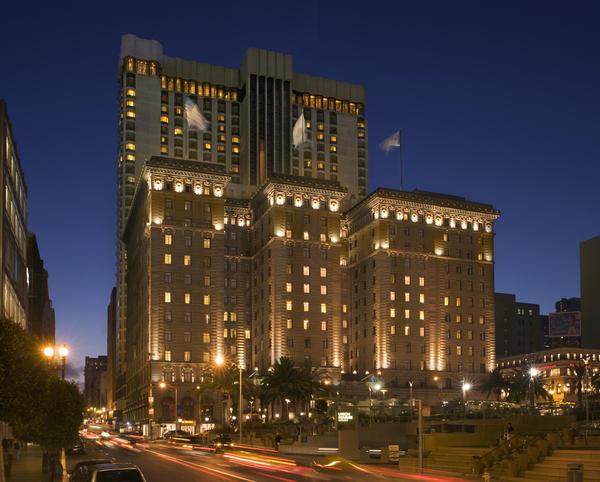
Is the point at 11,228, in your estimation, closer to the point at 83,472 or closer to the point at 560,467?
the point at 83,472

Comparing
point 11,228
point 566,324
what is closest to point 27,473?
point 11,228

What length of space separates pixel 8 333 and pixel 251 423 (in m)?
100

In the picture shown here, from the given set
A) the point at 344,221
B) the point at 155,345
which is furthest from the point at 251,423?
the point at 344,221

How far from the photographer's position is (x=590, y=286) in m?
116

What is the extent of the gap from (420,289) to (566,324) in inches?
1888

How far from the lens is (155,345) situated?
145 meters

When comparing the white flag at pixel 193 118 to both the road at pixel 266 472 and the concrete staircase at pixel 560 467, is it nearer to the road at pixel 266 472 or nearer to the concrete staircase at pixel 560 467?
the road at pixel 266 472

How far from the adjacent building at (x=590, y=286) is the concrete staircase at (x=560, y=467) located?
7251cm

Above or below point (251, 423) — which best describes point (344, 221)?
above

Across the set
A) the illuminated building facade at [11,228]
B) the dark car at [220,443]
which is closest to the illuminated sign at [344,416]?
the dark car at [220,443]

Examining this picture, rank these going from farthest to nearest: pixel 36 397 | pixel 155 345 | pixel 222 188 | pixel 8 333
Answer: pixel 222 188, pixel 155 345, pixel 36 397, pixel 8 333

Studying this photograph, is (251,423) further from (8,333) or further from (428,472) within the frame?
(8,333)

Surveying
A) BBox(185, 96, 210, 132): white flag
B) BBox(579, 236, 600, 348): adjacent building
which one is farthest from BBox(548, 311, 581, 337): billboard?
BBox(185, 96, 210, 132): white flag

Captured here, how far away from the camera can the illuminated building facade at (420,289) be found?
15950 centimetres
